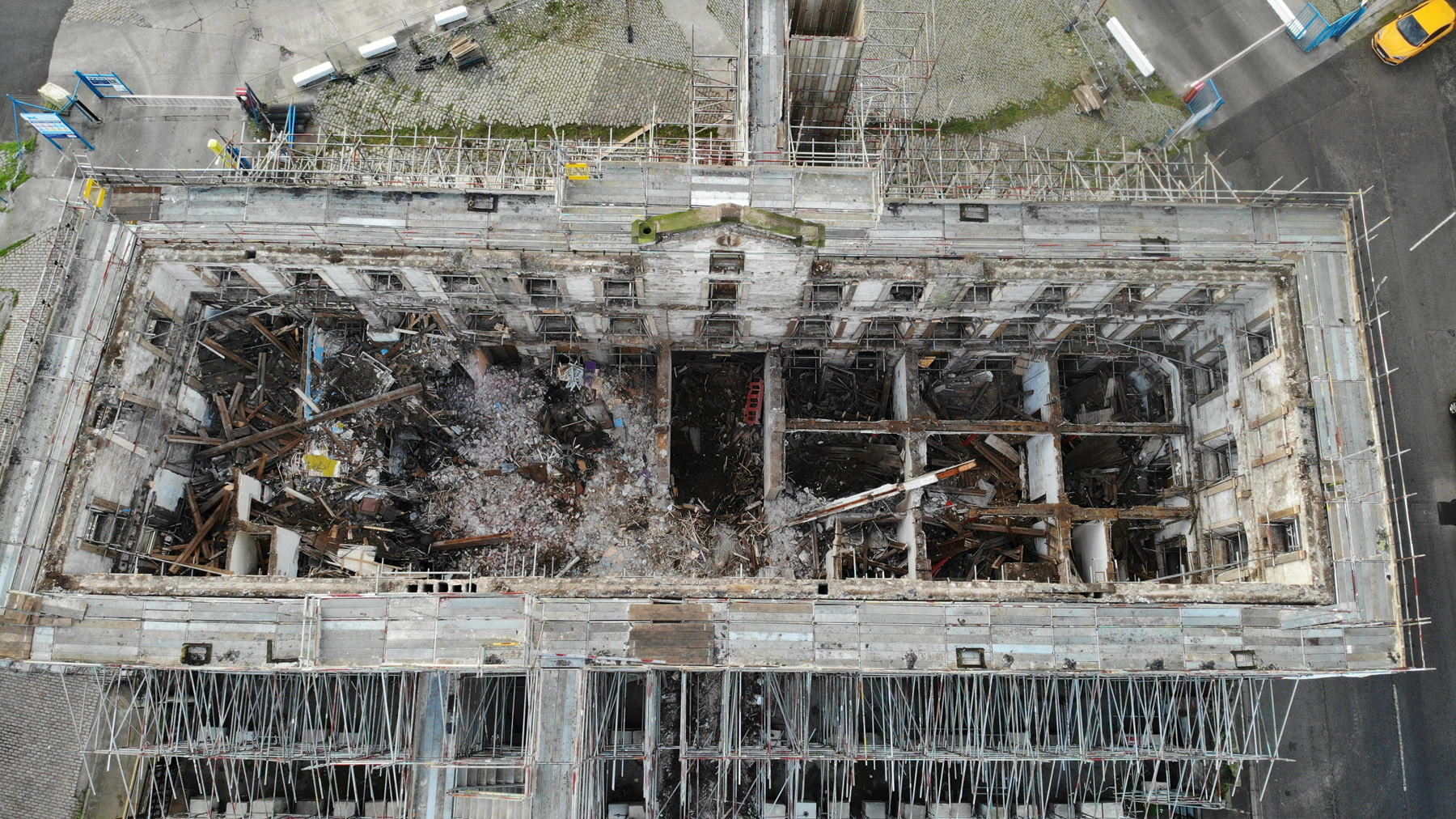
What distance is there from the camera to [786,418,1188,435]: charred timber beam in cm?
2616

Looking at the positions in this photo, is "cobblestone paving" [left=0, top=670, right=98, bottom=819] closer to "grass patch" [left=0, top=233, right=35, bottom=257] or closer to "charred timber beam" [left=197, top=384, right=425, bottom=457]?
"charred timber beam" [left=197, top=384, right=425, bottom=457]

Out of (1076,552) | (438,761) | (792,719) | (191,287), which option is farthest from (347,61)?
(1076,552)

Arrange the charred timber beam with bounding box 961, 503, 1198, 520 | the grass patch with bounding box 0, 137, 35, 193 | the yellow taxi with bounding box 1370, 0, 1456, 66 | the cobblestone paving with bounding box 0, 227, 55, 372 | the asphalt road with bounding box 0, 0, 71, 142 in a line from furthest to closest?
the yellow taxi with bounding box 1370, 0, 1456, 66 < the asphalt road with bounding box 0, 0, 71, 142 < the grass patch with bounding box 0, 137, 35, 193 < the cobblestone paving with bounding box 0, 227, 55, 372 < the charred timber beam with bounding box 961, 503, 1198, 520

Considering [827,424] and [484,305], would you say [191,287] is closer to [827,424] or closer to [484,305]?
[484,305]

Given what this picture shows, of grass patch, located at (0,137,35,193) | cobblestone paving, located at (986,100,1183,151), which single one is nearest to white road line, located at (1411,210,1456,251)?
cobblestone paving, located at (986,100,1183,151)

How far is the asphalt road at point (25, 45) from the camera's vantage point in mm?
30031

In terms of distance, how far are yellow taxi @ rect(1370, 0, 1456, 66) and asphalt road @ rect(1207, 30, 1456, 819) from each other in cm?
61

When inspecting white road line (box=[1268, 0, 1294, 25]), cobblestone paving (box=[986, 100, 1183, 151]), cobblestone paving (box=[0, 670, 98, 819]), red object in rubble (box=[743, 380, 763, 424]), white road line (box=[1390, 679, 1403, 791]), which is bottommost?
cobblestone paving (box=[0, 670, 98, 819])

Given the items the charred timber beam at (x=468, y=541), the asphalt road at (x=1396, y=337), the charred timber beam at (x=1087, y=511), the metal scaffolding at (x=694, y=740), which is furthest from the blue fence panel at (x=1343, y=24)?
the charred timber beam at (x=468, y=541)

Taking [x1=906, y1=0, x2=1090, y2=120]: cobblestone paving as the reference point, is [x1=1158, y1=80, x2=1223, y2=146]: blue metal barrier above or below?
below

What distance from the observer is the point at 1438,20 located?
30375 millimetres

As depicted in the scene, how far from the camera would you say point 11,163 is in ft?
96.5

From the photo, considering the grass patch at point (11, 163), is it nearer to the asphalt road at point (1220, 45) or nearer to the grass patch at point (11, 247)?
the grass patch at point (11, 247)

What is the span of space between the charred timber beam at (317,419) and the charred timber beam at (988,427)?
1279 centimetres
